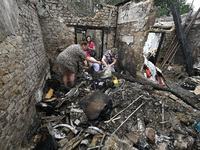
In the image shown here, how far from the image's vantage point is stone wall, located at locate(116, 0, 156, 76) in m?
3.47

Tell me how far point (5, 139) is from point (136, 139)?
2343mm

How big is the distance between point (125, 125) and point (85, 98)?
1.34 meters

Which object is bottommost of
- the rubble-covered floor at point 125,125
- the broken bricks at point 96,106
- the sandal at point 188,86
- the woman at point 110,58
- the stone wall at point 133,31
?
the sandal at point 188,86

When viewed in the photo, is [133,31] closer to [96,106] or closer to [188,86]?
[96,106]

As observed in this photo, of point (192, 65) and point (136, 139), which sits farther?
point (192, 65)

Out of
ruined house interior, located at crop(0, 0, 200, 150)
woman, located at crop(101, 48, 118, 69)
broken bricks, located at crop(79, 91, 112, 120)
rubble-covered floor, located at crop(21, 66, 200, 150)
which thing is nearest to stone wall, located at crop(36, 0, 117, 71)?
ruined house interior, located at crop(0, 0, 200, 150)

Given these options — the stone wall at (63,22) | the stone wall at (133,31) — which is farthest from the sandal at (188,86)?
the stone wall at (63,22)

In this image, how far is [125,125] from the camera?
2203 mm

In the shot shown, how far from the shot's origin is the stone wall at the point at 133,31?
11.4ft

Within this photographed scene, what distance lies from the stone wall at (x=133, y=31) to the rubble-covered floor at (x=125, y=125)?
185 centimetres

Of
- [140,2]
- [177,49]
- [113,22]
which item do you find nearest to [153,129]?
[140,2]

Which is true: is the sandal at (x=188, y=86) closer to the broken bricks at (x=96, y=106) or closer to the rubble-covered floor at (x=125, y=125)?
the rubble-covered floor at (x=125, y=125)

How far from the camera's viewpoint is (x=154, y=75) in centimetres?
462

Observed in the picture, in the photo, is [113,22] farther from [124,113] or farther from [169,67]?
[169,67]
